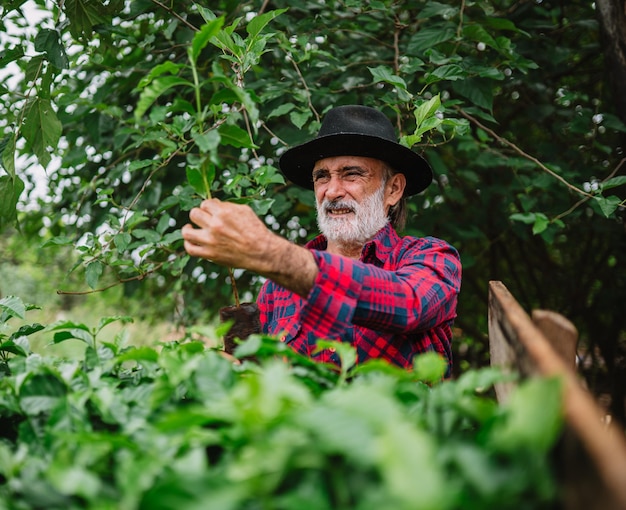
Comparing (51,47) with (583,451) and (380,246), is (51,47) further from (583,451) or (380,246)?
(583,451)

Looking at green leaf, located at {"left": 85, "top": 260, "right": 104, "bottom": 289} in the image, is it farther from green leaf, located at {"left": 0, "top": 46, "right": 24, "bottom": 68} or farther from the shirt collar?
the shirt collar

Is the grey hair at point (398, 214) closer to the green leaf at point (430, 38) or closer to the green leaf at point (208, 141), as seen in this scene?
the green leaf at point (430, 38)

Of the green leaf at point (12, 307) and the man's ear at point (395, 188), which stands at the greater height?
the man's ear at point (395, 188)

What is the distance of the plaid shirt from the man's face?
0.08 metres

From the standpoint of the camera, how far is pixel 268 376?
60 centimetres

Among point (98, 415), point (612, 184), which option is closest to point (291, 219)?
point (612, 184)

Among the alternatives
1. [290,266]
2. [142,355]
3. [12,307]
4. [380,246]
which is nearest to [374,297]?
[290,266]

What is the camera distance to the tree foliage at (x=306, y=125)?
1.82m

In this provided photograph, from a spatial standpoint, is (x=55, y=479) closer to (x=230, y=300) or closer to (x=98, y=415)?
(x=98, y=415)

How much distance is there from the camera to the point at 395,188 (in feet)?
7.32

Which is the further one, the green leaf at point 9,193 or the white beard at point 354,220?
the white beard at point 354,220

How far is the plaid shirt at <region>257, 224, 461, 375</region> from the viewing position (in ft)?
4.16

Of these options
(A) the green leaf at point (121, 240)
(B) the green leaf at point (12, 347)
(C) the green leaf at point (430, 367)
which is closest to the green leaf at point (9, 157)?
(A) the green leaf at point (121, 240)

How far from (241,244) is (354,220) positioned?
967 mm
